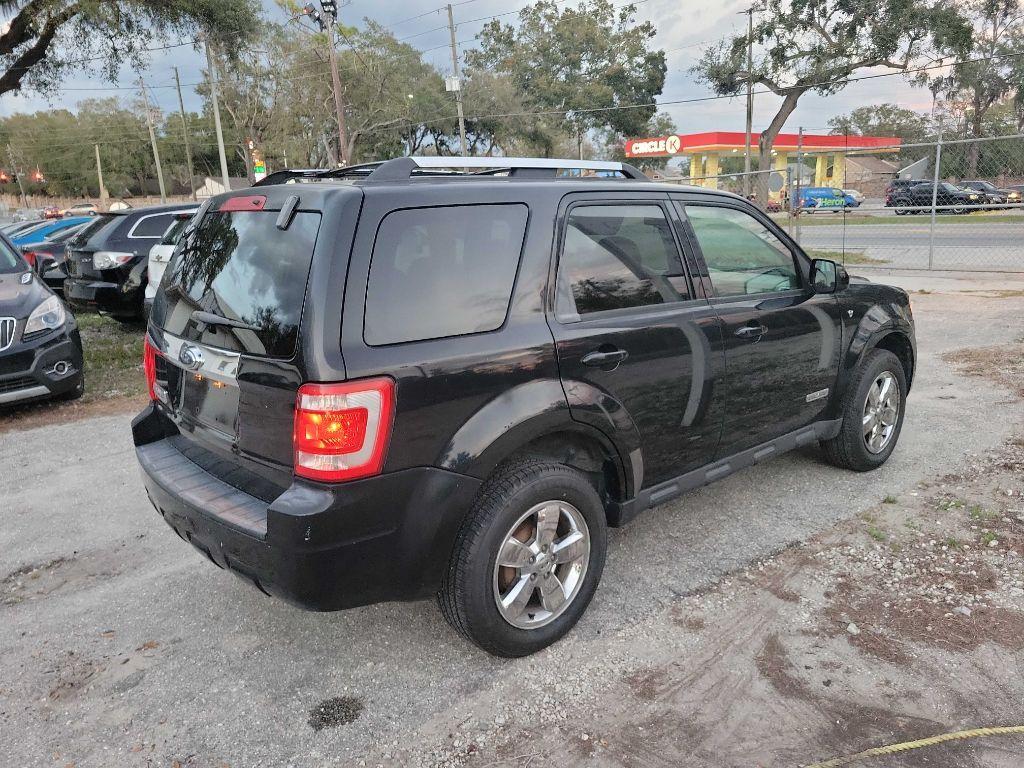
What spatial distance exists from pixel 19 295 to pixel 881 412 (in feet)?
22.1

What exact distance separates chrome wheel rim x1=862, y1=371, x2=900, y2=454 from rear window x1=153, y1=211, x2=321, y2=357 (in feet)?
11.4

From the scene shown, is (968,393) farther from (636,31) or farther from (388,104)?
(636,31)

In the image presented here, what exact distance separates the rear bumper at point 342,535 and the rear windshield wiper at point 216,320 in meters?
0.59

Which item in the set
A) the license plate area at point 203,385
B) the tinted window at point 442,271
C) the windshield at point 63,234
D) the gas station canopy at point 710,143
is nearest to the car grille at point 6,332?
the license plate area at point 203,385

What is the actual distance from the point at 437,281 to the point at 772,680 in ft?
6.26

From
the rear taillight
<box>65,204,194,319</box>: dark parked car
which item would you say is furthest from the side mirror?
<box>65,204,194,319</box>: dark parked car

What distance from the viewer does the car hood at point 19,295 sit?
6.24 metres

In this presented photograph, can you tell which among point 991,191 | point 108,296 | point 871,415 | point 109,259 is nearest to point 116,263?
point 109,259

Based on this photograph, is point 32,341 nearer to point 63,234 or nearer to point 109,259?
point 109,259

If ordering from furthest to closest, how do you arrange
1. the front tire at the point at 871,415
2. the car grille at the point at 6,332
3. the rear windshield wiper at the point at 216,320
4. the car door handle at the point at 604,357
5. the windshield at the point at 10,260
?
the windshield at the point at 10,260
the car grille at the point at 6,332
the front tire at the point at 871,415
the car door handle at the point at 604,357
the rear windshield wiper at the point at 216,320

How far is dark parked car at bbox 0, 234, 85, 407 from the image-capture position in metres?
6.13

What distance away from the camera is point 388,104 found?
45500mm

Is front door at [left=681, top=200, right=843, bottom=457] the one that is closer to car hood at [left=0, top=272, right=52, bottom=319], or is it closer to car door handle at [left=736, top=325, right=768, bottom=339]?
car door handle at [left=736, top=325, right=768, bottom=339]

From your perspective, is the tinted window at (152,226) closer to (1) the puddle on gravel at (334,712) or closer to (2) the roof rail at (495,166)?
(2) the roof rail at (495,166)
